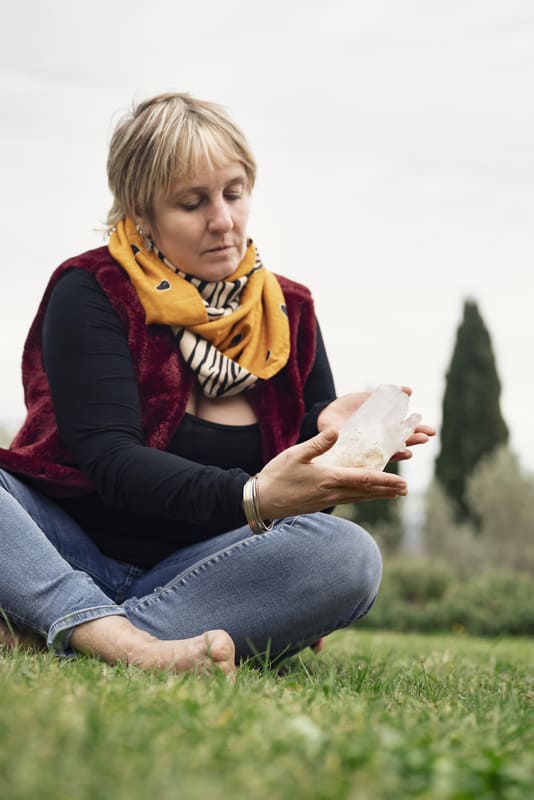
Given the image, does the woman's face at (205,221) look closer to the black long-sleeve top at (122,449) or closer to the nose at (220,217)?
the nose at (220,217)

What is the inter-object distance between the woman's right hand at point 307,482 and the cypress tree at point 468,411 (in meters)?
19.2

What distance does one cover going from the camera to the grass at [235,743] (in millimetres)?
1167

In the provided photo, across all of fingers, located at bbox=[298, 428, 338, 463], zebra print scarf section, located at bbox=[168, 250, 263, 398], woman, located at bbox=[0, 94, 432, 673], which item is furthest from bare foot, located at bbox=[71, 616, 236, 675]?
zebra print scarf section, located at bbox=[168, 250, 263, 398]

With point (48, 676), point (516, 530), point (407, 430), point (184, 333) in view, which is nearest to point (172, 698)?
point (48, 676)

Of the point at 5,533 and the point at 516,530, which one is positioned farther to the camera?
the point at 516,530

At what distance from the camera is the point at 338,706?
5.58 ft

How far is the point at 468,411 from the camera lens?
71.0 ft

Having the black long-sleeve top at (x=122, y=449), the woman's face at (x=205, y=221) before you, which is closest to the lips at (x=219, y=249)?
the woman's face at (x=205, y=221)

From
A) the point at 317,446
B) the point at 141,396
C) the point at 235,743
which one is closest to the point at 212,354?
the point at 141,396

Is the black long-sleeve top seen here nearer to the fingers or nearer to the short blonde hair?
the fingers

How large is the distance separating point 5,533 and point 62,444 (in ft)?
1.42

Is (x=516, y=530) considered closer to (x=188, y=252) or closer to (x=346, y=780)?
(x=188, y=252)

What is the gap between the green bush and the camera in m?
10.3

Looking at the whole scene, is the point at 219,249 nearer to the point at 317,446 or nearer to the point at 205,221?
the point at 205,221
